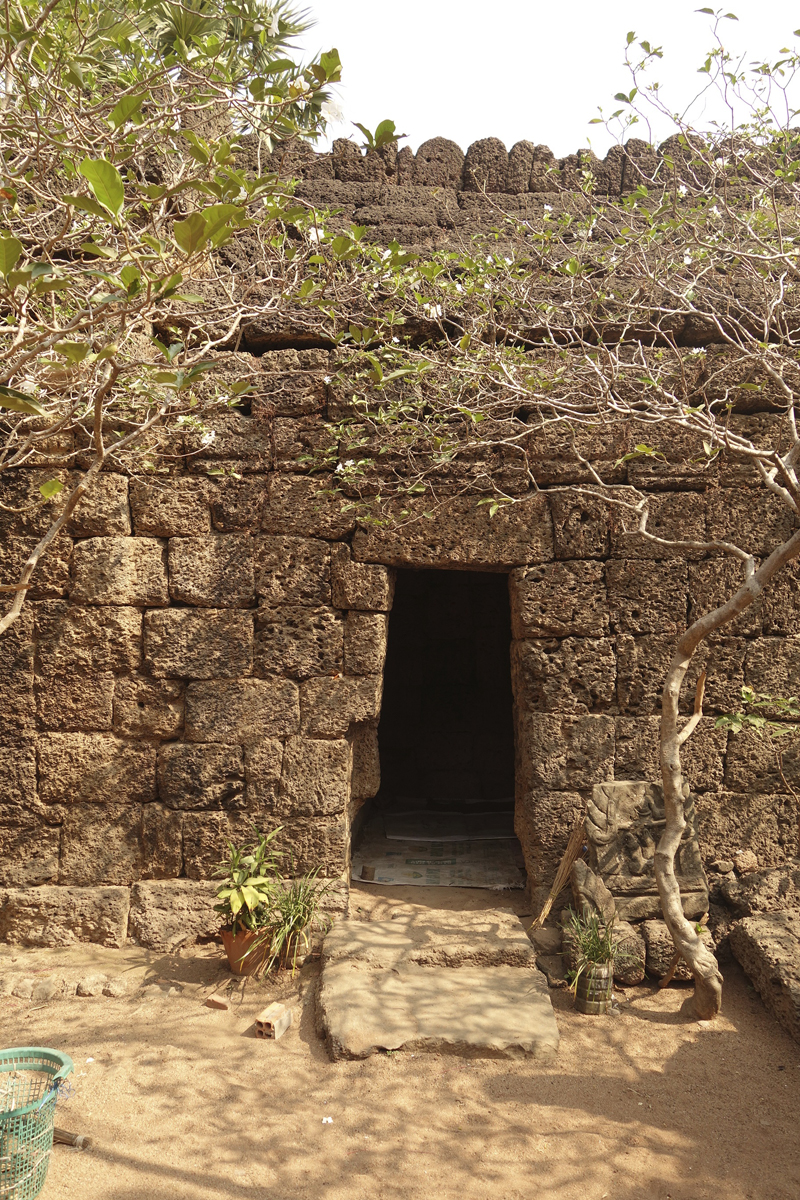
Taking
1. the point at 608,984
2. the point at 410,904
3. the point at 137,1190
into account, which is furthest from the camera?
the point at 410,904

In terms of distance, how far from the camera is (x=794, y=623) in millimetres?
4371

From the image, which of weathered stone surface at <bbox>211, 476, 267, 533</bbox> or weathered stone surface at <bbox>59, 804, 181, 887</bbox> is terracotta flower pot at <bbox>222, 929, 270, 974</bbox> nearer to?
weathered stone surface at <bbox>59, 804, 181, 887</bbox>

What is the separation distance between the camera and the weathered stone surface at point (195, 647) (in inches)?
174

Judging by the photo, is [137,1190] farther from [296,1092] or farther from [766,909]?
[766,909]

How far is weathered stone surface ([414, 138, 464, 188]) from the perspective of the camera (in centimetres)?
496

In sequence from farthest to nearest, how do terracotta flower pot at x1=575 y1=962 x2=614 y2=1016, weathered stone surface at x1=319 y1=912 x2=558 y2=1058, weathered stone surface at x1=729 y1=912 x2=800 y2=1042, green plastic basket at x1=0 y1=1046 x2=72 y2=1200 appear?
terracotta flower pot at x1=575 y1=962 x2=614 y2=1016 < weathered stone surface at x1=729 y1=912 x2=800 y2=1042 < weathered stone surface at x1=319 y1=912 x2=558 y2=1058 < green plastic basket at x1=0 y1=1046 x2=72 y2=1200

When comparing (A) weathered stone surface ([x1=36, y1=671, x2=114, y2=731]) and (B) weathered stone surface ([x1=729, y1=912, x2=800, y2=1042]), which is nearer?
(B) weathered stone surface ([x1=729, y1=912, x2=800, y2=1042])

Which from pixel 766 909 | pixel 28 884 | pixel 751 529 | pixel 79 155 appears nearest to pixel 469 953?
pixel 766 909

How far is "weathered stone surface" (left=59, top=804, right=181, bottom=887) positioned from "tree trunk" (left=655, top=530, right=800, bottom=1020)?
2.48 metres

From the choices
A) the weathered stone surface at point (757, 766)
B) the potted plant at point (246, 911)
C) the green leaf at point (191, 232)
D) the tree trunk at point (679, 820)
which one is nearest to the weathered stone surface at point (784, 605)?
the weathered stone surface at point (757, 766)

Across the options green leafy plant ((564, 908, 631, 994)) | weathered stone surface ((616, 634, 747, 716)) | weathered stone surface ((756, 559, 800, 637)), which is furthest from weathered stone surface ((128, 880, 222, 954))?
weathered stone surface ((756, 559, 800, 637))

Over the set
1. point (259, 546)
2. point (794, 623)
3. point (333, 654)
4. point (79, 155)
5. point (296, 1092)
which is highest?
point (79, 155)

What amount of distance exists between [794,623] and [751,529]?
0.55 m

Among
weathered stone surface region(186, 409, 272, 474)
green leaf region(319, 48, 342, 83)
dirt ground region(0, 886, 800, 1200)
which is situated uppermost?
green leaf region(319, 48, 342, 83)
